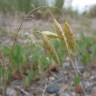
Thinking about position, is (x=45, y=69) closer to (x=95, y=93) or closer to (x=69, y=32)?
(x=95, y=93)

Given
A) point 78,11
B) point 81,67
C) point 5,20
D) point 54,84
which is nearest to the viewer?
point 54,84

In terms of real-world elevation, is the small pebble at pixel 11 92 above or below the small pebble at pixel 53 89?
above

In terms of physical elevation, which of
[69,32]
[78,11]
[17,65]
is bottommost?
[78,11]

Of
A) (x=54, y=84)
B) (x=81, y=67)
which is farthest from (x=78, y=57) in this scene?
(x=54, y=84)

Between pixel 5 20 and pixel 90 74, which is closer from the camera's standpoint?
pixel 90 74

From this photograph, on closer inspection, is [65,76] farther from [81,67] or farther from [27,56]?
[27,56]

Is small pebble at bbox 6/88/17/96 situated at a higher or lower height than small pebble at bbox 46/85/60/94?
higher

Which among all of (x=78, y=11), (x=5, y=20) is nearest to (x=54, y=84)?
(x=5, y=20)

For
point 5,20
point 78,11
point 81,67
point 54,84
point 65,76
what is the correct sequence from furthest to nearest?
point 78,11
point 5,20
point 81,67
point 65,76
point 54,84

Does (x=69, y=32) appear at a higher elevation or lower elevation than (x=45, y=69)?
higher
